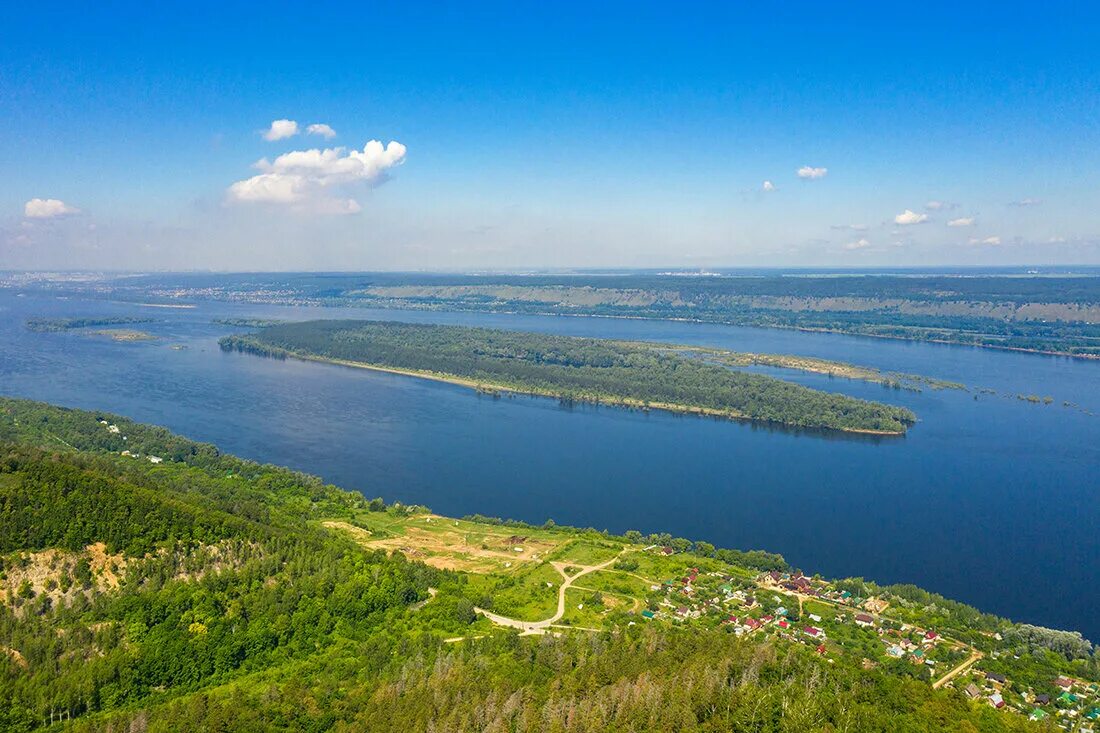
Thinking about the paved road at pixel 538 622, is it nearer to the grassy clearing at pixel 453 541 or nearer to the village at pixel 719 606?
the village at pixel 719 606

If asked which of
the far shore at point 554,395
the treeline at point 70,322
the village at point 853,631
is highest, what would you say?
the treeline at point 70,322

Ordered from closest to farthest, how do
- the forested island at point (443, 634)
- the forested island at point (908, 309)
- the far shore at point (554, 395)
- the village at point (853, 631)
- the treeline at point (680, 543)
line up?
the forested island at point (443, 634) → the village at point (853, 631) → the treeline at point (680, 543) → the far shore at point (554, 395) → the forested island at point (908, 309)

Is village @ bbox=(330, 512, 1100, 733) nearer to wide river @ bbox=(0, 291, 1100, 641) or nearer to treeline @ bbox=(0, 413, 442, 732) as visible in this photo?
treeline @ bbox=(0, 413, 442, 732)

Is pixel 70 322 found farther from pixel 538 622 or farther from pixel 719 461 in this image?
pixel 538 622

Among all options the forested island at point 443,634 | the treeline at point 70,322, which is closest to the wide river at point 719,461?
the forested island at point 443,634

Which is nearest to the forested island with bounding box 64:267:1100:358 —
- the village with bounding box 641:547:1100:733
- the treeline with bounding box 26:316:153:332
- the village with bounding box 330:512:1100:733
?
the treeline with bounding box 26:316:153:332

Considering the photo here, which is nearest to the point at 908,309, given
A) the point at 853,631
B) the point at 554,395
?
the point at 554,395

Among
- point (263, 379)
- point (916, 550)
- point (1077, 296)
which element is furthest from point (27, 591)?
point (1077, 296)
